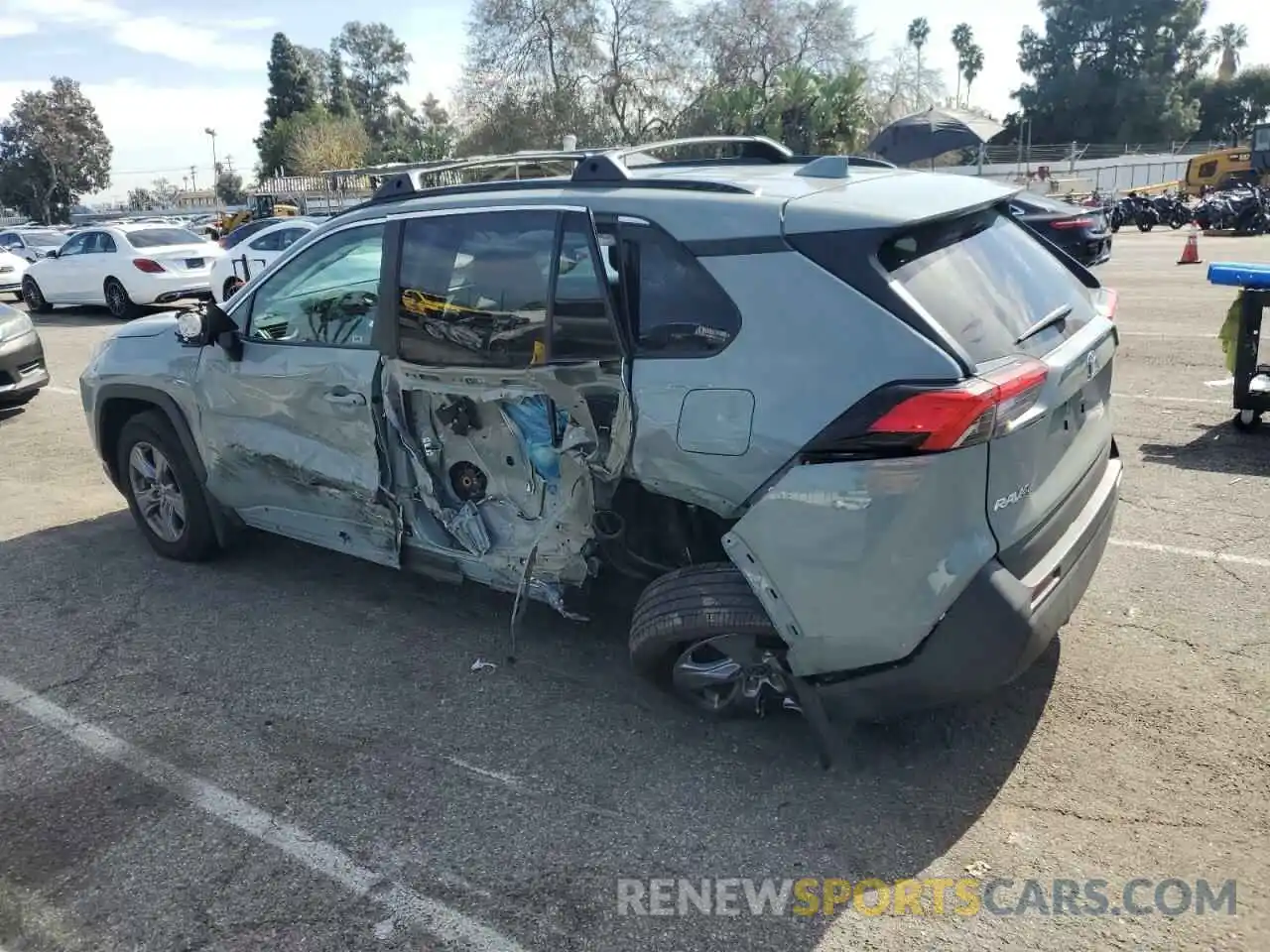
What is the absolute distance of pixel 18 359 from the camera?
29.5 feet

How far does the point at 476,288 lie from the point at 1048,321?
2.06 metres

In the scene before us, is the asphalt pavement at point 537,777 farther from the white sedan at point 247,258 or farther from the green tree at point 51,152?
the green tree at point 51,152

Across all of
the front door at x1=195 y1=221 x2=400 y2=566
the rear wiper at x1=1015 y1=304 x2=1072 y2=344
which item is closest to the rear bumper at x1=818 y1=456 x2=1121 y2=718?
the rear wiper at x1=1015 y1=304 x2=1072 y2=344

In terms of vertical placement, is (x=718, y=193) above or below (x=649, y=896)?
above

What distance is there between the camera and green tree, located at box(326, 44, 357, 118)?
8838 centimetres

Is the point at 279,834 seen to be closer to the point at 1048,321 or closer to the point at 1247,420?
the point at 1048,321

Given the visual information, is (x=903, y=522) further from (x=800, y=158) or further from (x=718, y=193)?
(x=800, y=158)

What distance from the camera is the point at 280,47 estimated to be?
84.7 metres

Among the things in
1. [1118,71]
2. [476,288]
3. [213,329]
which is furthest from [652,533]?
[1118,71]

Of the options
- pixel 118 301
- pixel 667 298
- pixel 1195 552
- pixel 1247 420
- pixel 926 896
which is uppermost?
pixel 667 298

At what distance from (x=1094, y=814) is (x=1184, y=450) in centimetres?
418

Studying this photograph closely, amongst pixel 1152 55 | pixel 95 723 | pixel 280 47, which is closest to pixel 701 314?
pixel 95 723

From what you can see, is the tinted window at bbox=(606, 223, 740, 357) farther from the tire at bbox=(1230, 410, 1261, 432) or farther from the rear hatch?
the tire at bbox=(1230, 410, 1261, 432)

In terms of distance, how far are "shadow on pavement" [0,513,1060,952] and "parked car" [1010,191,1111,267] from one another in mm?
12051
